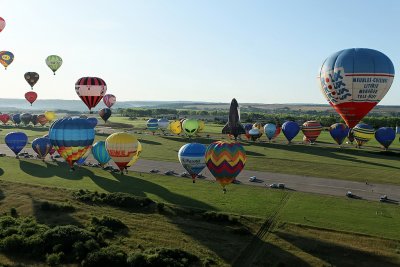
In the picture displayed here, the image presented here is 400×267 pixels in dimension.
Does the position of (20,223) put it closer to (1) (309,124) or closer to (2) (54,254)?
(2) (54,254)

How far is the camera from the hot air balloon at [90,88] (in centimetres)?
6675

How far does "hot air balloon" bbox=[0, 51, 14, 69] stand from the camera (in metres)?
91.7

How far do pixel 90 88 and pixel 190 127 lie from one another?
40148 millimetres

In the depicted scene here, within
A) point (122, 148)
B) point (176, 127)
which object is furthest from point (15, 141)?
point (176, 127)

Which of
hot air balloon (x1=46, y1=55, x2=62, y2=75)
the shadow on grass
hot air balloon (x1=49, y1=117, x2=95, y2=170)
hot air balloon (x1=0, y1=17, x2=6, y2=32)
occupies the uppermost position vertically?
hot air balloon (x1=0, y1=17, x2=6, y2=32)

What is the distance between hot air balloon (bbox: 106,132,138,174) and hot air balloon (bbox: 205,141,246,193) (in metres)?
14.0

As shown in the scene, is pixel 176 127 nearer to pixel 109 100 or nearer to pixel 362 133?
pixel 109 100

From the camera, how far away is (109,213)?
39156 mm

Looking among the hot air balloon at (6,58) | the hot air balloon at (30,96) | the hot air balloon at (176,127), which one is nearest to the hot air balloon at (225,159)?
the hot air balloon at (176,127)

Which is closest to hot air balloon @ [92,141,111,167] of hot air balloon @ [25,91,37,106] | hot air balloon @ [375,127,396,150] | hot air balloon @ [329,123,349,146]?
hot air balloon @ [329,123,349,146]

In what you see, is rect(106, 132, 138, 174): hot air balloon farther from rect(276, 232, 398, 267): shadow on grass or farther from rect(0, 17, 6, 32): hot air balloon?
rect(0, 17, 6, 32): hot air balloon

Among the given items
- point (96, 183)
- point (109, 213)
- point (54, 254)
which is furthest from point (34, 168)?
point (54, 254)

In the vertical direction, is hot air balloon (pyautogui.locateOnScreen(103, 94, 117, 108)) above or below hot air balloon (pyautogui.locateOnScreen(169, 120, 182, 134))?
above

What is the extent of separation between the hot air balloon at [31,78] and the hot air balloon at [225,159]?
246 feet
